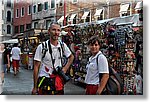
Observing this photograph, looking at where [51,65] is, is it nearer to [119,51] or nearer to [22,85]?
[22,85]

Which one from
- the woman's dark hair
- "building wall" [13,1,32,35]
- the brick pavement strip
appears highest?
"building wall" [13,1,32,35]

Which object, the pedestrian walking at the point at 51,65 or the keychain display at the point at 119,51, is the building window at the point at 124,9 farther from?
the pedestrian walking at the point at 51,65

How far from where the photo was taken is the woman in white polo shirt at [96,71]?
5355mm

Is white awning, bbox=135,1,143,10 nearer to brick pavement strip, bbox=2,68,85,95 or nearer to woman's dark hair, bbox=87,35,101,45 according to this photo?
woman's dark hair, bbox=87,35,101,45

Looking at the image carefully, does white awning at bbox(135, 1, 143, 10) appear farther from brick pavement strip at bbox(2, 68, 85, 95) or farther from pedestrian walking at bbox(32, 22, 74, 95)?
brick pavement strip at bbox(2, 68, 85, 95)

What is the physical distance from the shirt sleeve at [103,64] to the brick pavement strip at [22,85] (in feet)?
0.97

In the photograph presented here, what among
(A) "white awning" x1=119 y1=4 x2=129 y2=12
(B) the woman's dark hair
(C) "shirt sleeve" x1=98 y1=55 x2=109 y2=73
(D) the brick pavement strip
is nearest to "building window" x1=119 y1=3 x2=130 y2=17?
(A) "white awning" x1=119 y1=4 x2=129 y2=12

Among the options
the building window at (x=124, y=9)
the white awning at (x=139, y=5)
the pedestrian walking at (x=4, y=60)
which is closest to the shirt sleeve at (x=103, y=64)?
the building window at (x=124, y=9)

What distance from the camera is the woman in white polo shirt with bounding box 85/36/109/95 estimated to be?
5.36 m

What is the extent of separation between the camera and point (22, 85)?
5.41 meters

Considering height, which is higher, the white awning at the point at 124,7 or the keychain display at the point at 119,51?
the white awning at the point at 124,7

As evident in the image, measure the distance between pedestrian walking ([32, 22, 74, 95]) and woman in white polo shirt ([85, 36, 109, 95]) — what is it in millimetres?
220

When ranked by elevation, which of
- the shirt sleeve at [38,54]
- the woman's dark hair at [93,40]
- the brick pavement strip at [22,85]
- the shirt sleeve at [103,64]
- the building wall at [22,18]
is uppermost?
the building wall at [22,18]

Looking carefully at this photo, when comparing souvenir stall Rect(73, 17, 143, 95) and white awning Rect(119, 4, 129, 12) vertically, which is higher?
white awning Rect(119, 4, 129, 12)
